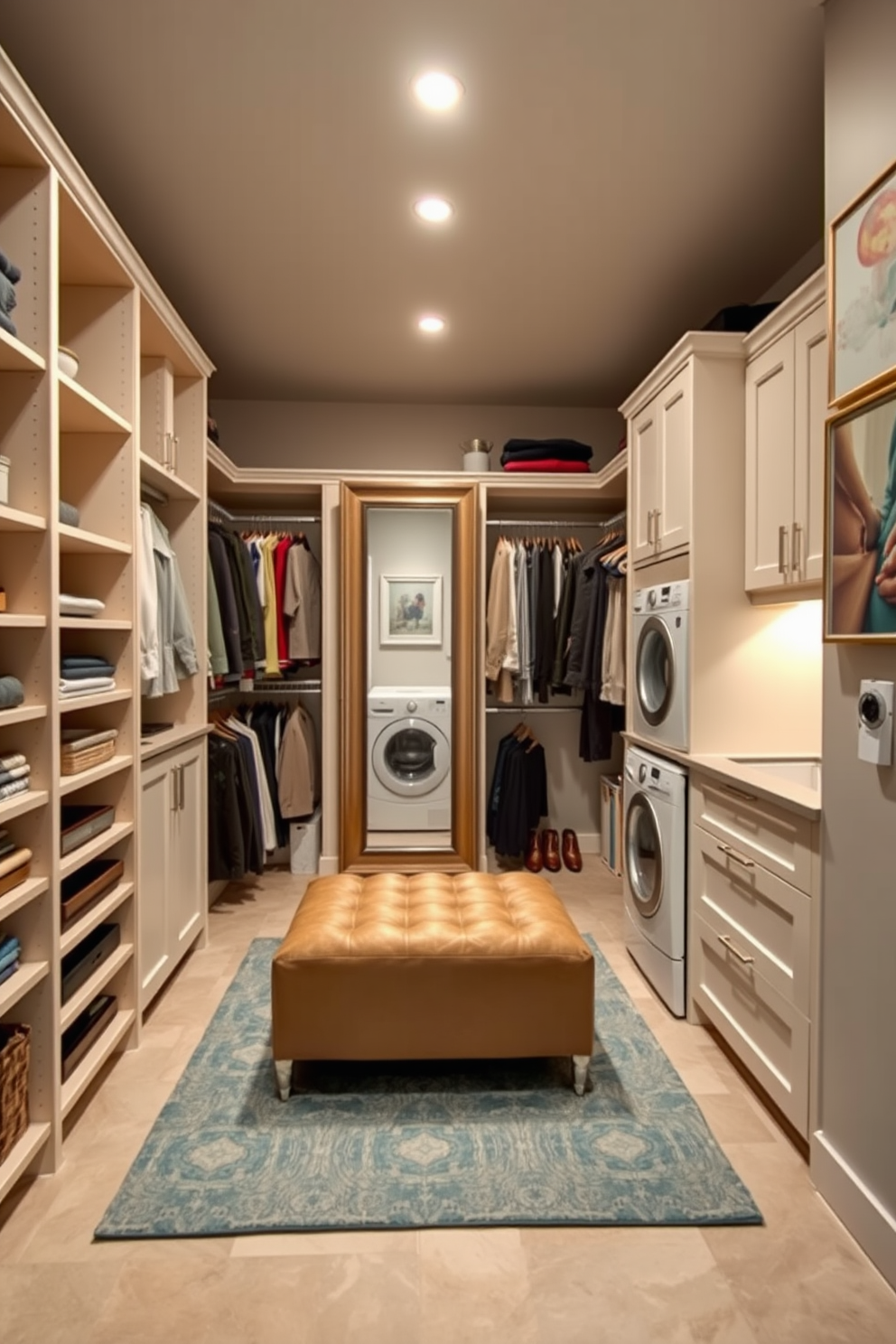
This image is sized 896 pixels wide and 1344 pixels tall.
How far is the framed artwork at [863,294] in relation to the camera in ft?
4.49

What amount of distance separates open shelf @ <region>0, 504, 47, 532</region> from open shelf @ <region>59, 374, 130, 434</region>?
0.38m

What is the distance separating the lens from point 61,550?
6.82ft

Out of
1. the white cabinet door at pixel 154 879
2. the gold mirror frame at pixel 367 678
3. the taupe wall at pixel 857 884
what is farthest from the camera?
the gold mirror frame at pixel 367 678

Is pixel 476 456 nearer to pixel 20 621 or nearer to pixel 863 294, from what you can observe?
pixel 863 294

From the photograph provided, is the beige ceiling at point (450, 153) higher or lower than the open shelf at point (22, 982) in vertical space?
higher

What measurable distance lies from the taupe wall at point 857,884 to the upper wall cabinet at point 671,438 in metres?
0.76

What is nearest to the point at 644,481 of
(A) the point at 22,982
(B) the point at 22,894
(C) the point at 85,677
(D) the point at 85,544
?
(D) the point at 85,544

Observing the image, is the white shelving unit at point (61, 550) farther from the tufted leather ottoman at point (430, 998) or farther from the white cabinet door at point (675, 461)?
the white cabinet door at point (675, 461)

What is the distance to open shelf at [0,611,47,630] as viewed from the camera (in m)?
1.49

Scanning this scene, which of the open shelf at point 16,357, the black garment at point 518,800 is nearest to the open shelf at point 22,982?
the open shelf at point 16,357

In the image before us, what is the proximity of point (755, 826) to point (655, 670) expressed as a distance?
833 millimetres

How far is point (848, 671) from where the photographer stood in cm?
155

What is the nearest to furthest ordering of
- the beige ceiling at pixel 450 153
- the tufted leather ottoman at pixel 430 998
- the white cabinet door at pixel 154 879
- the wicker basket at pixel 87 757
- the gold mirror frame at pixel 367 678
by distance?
the beige ceiling at pixel 450 153
the wicker basket at pixel 87 757
the tufted leather ottoman at pixel 430 998
the white cabinet door at pixel 154 879
the gold mirror frame at pixel 367 678

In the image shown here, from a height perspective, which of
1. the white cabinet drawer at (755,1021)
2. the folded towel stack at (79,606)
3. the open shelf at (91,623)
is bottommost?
the white cabinet drawer at (755,1021)
